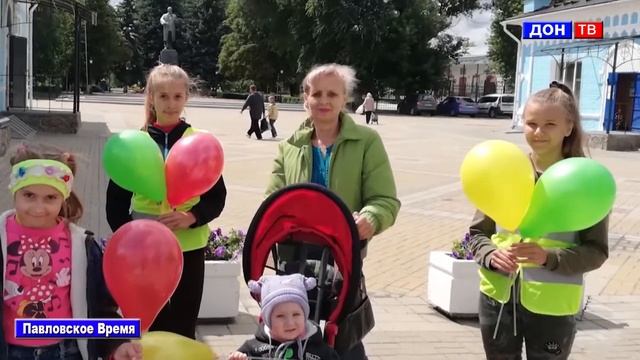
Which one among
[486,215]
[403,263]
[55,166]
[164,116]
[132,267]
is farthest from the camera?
[403,263]

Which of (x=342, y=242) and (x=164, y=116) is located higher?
(x=164, y=116)

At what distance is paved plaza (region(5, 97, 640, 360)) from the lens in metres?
4.62

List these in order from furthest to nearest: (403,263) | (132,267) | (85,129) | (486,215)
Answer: (85,129)
(403,263)
(486,215)
(132,267)

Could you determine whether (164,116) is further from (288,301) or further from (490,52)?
(490,52)

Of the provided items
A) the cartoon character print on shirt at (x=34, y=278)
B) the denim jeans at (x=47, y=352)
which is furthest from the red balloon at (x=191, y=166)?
the denim jeans at (x=47, y=352)

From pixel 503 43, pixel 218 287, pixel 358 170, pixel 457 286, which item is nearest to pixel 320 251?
pixel 358 170

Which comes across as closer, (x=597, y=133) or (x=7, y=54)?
(x=7, y=54)

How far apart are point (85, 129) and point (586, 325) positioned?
57.1ft

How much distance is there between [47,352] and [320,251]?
3.51ft

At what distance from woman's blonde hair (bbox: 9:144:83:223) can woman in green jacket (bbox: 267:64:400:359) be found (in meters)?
0.92

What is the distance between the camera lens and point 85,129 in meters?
19.7

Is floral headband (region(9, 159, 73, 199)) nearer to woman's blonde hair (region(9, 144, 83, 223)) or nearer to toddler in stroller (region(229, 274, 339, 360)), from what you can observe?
woman's blonde hair (region(9, 144, 83, 223))

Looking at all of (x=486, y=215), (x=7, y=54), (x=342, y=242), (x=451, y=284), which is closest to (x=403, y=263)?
(x=451, y=284)

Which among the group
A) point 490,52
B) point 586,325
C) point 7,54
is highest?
point 490,52
